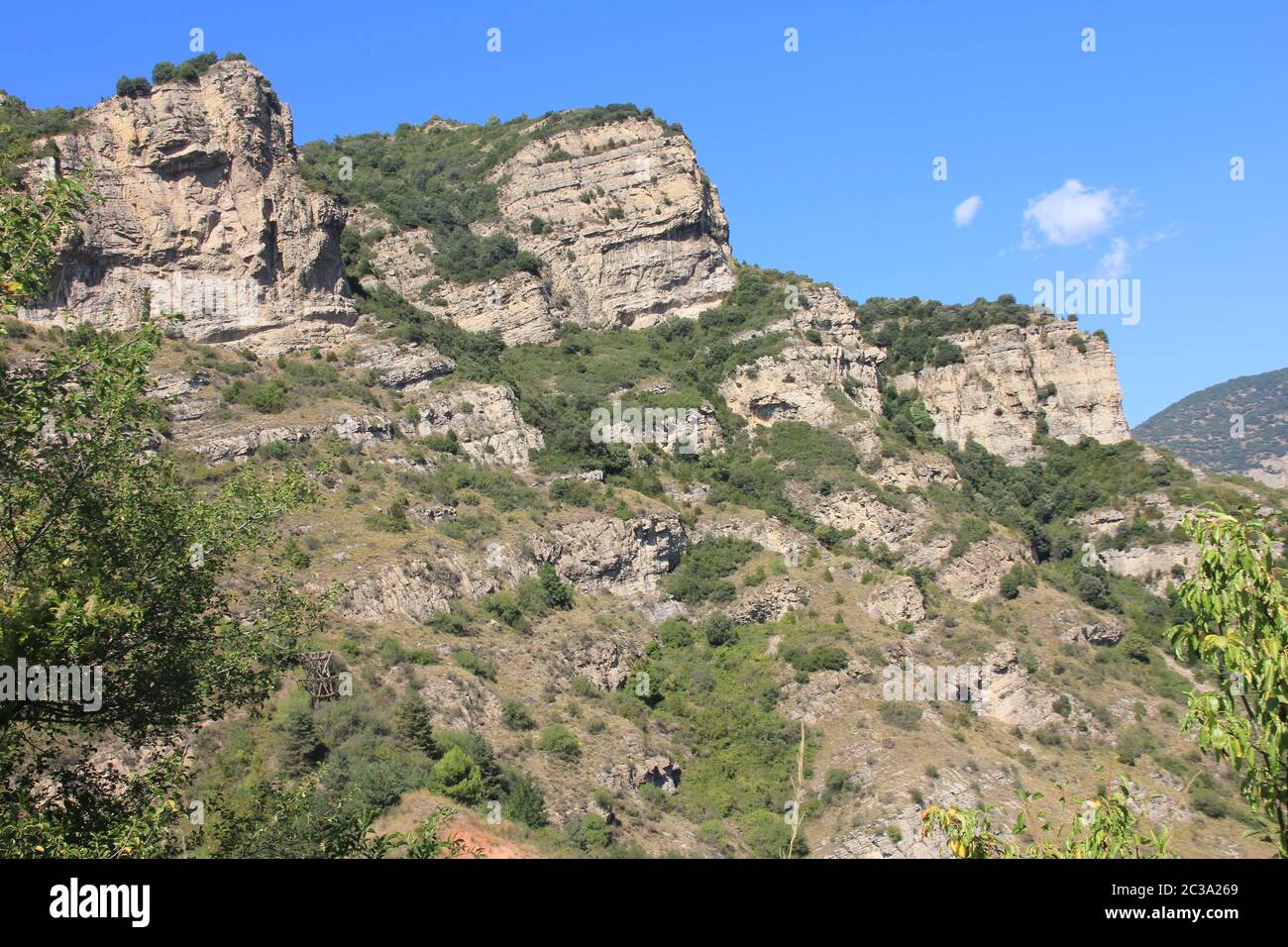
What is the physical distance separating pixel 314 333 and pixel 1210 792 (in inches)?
1802

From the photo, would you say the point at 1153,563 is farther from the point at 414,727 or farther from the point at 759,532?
the point at 414,727

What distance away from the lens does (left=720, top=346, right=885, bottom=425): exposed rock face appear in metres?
59.6

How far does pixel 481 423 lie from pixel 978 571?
26028 millimetres

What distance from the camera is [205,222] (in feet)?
162

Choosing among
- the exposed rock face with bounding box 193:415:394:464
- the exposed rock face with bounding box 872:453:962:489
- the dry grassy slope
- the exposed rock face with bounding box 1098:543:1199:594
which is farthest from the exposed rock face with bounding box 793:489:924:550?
the exposed rock face with bounding box 193:415:394:464

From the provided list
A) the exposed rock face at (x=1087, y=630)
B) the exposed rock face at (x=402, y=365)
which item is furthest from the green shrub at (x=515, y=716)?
the exposed rock face at (x=1087, y=630)

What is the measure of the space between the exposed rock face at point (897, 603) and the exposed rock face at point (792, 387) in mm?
14926

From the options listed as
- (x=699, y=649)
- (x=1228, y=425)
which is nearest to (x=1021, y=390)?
(x=699, y=649)

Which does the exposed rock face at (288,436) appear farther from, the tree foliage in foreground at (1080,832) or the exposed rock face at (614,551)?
the tree foliage in foreground at (1080,832)

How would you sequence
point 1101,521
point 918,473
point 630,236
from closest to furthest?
1. point 918,473
2. point 1101,521
3. point 630,236

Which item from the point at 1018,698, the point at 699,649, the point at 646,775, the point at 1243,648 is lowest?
the point at 646,775

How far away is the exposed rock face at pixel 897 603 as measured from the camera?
4541 centimetres

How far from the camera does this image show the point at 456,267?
65875mm
